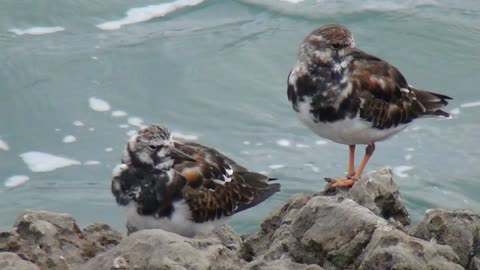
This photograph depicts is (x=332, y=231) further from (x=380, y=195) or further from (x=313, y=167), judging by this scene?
(x=313, y=167)

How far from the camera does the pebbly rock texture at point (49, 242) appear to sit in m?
4.38

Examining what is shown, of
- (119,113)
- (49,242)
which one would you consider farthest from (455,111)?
(49,242)

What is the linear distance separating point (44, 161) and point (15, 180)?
315 mm

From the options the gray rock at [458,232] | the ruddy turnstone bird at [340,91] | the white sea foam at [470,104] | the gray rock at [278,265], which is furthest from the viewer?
the white sea foam at [470,104]

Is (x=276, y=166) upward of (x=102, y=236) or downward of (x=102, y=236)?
downward

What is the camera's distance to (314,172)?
8.40 metres

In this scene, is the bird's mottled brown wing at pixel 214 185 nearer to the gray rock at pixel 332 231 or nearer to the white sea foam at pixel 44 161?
the gray rock at pixel 332 231

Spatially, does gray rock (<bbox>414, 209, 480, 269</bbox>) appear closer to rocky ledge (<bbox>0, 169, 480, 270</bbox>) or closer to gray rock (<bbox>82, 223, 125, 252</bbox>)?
rocky ledge (<bbox>0, 169, 480, 270</bbox>)

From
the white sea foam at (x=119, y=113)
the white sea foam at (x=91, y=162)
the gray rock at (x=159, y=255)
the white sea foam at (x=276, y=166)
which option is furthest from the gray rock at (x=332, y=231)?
the white sea foam at (x=119, y=113)

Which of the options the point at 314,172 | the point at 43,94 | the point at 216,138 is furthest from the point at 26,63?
the point at 314,172

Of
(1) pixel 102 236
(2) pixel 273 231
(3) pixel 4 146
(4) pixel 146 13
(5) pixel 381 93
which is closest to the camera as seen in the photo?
(1) pixel 102 236

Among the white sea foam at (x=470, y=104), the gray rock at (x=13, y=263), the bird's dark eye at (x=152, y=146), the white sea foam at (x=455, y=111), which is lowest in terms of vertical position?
the white sea foam at (x=455, y=111)

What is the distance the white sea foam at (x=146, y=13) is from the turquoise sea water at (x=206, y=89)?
0.01 meters

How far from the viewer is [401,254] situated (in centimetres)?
383
